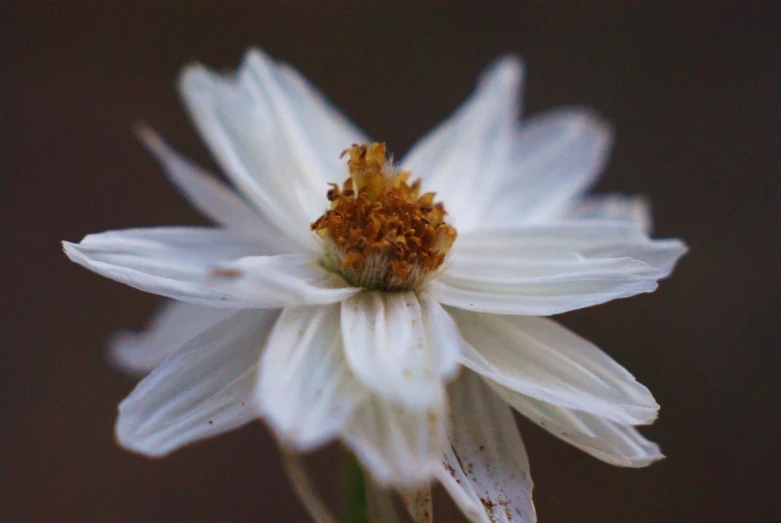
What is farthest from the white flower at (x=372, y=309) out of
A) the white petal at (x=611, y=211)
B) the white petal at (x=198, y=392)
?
the white petal at (x=611, y=211)

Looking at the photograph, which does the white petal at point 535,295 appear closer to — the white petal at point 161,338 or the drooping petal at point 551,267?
the drooping petal at point 551,267

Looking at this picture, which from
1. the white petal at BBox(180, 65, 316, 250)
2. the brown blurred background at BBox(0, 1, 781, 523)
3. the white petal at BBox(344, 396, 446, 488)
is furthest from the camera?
the brown blurred background at BBox(0, 1, 781, 523)

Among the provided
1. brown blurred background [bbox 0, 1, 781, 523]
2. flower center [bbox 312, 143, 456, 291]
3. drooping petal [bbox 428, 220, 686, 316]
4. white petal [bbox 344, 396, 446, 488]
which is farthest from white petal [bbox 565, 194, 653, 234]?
brown blurred background [bbox 0, 1, 781, 523]

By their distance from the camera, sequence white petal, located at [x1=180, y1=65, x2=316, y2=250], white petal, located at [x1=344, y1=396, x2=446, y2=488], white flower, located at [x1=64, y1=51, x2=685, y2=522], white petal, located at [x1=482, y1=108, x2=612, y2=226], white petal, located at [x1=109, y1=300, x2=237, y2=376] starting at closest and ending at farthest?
white petal, located at [x1=344, y1=396, x2=446, y2=488]
white flower, located at [x1=64, y1=51, x2=685, y2=522]
white petal, located at [x1=180, y1=65, x2=316, y2=250]
white petal, located at [x1=109, y1=300, x2=237, y2=376]
white petal, located at [x1=482, y1=108, x2=612, y2=226]

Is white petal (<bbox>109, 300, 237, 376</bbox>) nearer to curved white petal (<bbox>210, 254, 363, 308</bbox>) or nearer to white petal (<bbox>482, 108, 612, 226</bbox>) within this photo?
curved white petal (<bbox>210, 254, 363, 308</bbox>)

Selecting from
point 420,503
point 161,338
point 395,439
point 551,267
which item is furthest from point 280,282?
point 161,338

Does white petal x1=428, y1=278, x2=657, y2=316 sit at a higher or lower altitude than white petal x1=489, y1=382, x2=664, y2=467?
higher

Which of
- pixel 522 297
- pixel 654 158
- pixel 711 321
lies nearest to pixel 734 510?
pixel 711 321
